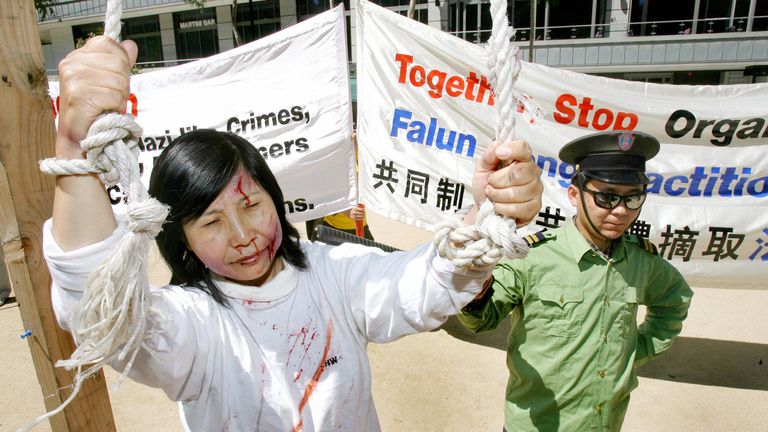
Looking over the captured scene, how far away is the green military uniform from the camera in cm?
183

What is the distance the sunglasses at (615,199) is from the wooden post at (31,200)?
1900mm

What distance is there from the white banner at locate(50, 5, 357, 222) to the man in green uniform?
2126 mm

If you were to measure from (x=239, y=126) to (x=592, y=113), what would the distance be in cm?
263

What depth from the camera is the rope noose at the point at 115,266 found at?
2.84 feet

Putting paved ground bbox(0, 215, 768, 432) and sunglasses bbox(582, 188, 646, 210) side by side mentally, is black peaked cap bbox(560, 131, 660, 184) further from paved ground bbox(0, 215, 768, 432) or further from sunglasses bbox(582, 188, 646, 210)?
paved ground bbox(0, 215, 768, 432)

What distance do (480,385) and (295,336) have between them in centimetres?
237

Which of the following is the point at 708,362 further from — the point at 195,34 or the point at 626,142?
the point at 195,34

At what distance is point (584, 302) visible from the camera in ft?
6.16

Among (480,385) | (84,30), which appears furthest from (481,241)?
(84,30)

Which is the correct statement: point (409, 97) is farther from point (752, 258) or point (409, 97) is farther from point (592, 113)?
point (752, 258)

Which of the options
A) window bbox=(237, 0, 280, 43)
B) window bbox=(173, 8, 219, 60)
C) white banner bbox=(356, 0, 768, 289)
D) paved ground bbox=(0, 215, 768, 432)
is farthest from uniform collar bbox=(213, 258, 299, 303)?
window bbox=(173, 8, 219, 60)

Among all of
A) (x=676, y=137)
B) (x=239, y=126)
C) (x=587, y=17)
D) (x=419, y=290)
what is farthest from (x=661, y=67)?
(x=419, y=290)

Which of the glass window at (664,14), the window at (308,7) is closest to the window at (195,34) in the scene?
the window at (308,7)

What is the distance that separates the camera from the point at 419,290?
113 centimetres
